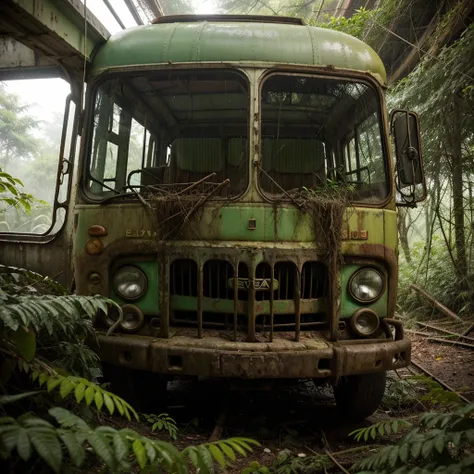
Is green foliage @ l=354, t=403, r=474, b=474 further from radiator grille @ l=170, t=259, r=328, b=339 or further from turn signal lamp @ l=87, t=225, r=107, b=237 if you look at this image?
turn signal lamp @ l=87, t=225, r=107, b=237

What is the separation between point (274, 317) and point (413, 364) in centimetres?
274

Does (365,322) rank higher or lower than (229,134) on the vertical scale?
lower

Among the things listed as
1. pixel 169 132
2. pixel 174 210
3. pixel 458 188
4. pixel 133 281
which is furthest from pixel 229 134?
pixel 458 188

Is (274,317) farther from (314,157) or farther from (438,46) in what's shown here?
(438,46)

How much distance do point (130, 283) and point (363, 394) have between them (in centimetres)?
199

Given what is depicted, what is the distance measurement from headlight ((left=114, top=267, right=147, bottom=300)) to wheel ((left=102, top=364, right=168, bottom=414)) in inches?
22.0

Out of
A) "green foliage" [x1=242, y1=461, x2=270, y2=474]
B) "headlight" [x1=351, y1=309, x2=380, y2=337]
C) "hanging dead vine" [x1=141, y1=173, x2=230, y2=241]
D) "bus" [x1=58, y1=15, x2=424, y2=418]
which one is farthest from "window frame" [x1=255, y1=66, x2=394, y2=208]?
"green foliage" [x1=242, y1=461, x2=270, y2=474]

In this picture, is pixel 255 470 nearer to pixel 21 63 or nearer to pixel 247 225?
pixel 247 225

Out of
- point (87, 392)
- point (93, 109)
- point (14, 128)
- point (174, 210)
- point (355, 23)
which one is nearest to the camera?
point (87, 392)

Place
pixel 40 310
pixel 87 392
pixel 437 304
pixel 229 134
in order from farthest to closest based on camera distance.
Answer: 1. pixel 437 304
2. pixel 229 134
3. pixel 40 310
4. pixel 87 392

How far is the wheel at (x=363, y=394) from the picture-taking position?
3383 mm

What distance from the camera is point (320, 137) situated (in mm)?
4133

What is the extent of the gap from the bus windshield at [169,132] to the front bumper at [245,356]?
1.14m

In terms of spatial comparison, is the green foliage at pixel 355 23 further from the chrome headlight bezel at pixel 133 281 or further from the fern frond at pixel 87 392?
the fern frond at pixel 87 392
